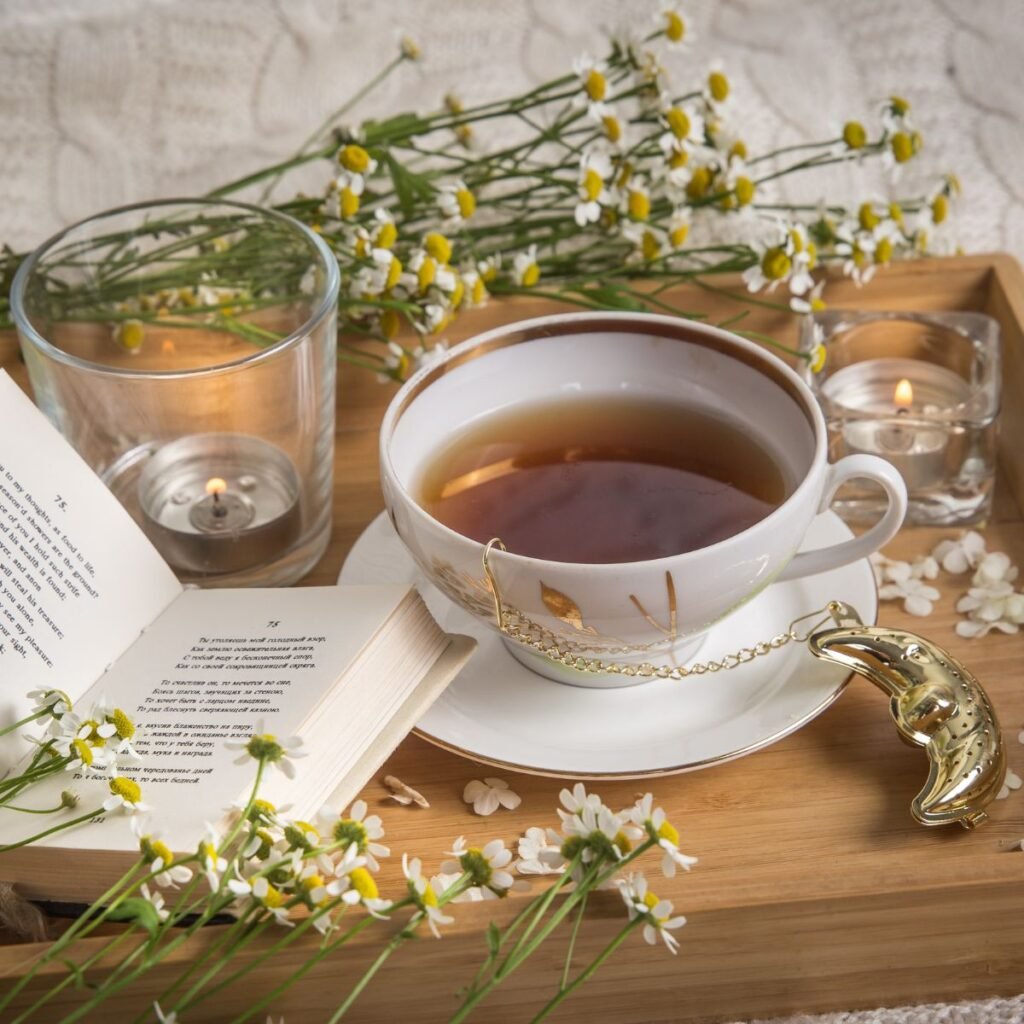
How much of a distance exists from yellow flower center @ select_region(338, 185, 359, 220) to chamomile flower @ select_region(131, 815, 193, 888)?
462 mm

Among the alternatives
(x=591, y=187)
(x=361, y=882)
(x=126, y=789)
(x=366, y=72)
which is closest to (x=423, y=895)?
(x=361, y=882)

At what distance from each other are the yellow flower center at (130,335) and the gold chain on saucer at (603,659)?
0.37 meters

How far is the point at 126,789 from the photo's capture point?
23.6 inches

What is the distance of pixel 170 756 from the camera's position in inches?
25.4

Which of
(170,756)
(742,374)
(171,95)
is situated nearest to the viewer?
(170,756)

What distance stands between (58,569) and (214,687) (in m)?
0.11

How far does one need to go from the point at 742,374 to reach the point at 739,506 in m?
0.08

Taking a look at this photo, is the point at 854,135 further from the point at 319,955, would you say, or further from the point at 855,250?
the point at 319,955

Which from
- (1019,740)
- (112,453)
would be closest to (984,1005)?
(1019,740)

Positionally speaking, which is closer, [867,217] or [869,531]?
[869,531]

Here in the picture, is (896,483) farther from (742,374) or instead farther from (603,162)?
(603,162)

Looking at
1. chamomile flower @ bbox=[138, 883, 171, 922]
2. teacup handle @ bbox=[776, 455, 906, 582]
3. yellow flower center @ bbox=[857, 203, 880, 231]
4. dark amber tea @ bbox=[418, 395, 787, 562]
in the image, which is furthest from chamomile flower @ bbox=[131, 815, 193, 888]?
yellow flower center @ bbox=[857, 203, 880, 231]

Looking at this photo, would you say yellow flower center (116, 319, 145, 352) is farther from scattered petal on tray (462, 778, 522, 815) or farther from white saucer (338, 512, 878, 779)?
scattered petal on tray (462, 778, 522, 815)

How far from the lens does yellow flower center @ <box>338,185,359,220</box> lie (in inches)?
36.3
